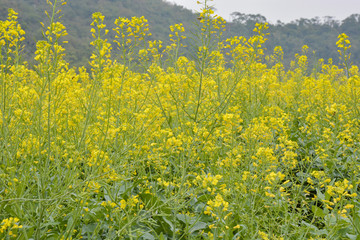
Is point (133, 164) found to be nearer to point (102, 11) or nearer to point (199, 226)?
point (199, 226)

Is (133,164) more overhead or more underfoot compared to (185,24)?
more underfoot

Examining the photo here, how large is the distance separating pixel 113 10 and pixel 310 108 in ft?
164

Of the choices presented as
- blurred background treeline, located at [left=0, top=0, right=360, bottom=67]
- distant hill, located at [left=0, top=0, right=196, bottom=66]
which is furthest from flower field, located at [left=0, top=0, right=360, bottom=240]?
blurred background treeline, located at [left=0, top=0, right=360, bottom=67]

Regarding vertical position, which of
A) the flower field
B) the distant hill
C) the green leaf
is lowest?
the green leaf

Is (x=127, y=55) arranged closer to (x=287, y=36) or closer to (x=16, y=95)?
(x=16, y=95)

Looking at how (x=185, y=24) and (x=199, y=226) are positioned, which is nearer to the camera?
(x=199, y=226)

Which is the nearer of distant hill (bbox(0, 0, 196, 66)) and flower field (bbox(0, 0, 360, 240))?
flower field (bbox(0, 0, 360, 240))

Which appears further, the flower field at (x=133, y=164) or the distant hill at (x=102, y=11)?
the distant hill at (x=102, y=11)

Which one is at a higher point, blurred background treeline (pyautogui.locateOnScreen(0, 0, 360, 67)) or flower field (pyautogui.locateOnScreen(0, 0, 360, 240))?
blurred background treeline (pyautogui.locateOnScreen(0, 0, 360, 67))

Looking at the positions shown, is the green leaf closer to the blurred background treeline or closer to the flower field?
the flower field

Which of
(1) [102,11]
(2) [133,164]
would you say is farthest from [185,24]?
(2) [133,164]

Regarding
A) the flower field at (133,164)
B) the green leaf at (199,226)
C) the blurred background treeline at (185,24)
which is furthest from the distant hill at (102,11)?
the green leaf at (199,226)

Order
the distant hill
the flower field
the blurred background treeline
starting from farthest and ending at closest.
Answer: the blurred background treeline, the distant hill, the flower field

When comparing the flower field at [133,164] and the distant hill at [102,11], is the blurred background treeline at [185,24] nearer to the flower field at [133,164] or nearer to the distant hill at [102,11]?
the distant hill at [102,11]
